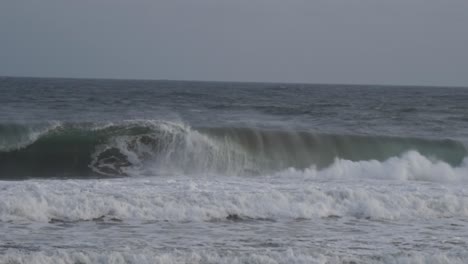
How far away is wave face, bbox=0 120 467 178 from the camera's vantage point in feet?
55.1

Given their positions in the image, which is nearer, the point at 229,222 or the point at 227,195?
the point at 229,222

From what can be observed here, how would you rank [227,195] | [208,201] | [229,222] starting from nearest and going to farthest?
[229,222]
[208,201]
[227,195]

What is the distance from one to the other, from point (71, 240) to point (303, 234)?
326cm

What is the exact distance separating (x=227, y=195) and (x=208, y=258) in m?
3.30

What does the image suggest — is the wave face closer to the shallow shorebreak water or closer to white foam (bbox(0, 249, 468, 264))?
the shallow shorebreak water

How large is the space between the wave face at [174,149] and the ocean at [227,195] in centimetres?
5

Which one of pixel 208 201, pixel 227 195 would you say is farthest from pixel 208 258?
pixel 227 195

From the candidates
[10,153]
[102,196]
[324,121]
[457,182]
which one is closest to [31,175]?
[10,153]

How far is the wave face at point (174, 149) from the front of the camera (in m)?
16.8

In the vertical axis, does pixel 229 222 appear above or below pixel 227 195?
below

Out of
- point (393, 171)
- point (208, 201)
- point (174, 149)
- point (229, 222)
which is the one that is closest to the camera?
point (229, 222)

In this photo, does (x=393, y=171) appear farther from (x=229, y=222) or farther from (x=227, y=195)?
(x=229, y=222)

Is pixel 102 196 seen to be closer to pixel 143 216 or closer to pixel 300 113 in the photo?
pixel 143 216

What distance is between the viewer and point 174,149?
1777 cm
